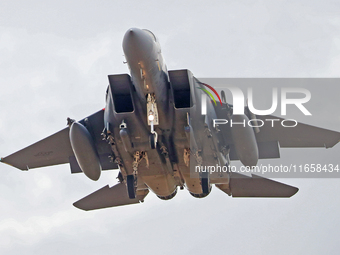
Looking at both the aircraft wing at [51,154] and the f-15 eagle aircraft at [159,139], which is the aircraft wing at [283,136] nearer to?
the f-15 eagle aircraft at [159,139]

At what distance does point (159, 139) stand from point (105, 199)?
4359 mm

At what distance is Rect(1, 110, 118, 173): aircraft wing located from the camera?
13.9 m

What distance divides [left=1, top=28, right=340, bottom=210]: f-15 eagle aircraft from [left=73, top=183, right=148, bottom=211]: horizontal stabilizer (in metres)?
0.23

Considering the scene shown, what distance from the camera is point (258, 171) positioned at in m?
14.8

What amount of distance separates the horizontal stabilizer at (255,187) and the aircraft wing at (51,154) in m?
4.09

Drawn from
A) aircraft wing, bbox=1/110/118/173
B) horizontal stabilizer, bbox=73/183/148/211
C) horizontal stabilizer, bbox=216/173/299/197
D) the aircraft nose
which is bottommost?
horizontal stabilizer, bbox=73/183/148/211

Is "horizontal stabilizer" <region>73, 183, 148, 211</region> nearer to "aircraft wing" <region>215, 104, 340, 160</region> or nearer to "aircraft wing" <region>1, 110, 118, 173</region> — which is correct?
"aircraft wing" <region>1, 110, 118, 173</region>

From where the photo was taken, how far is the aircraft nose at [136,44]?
9859mm

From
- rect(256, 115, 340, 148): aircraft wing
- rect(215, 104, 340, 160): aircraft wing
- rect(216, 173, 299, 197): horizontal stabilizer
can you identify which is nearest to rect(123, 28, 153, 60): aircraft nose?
rect(215, 104, 340, 160): aircraft wing

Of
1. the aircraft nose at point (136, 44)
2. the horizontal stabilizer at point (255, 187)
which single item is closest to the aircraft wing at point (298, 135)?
the horizontal stabilizer at point (255, 187)

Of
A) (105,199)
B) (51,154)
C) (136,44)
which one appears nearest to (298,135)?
(136,44)

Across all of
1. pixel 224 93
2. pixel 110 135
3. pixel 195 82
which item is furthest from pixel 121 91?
pixel 224 93

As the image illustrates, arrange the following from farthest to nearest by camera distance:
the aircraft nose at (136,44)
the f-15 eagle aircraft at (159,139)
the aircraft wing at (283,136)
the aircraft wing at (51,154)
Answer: the aircraft wing at (51,154) < the aircraft wing at (283,136) < the f-15 eagle aircraft at (159,139) < the aircraft nose at (136,44)

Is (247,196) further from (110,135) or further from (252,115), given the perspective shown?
(110,135)
